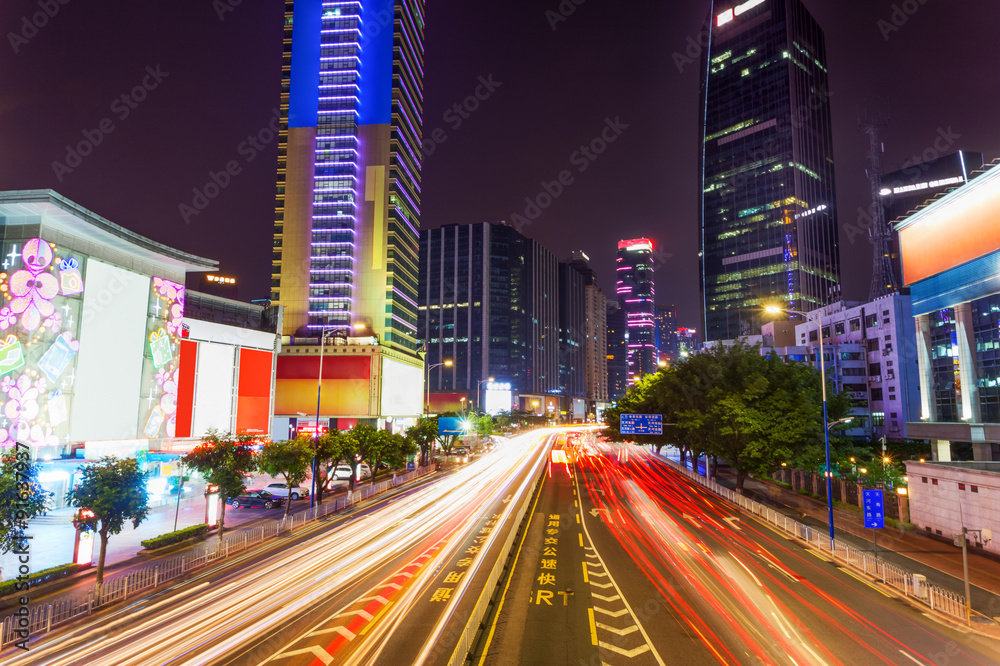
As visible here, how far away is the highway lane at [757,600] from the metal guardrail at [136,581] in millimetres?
18483

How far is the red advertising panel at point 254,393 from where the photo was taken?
66812 mm

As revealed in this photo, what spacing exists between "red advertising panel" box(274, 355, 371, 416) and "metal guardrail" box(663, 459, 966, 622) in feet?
251

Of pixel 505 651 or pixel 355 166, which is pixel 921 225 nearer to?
pixel 505 651

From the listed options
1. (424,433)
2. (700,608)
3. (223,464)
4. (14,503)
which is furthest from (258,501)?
(700,608)

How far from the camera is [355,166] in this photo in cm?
11700

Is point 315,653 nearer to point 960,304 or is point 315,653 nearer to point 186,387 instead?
point 960,304

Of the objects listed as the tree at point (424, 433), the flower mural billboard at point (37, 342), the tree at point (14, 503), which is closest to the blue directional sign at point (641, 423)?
the tree at point (424, 433)

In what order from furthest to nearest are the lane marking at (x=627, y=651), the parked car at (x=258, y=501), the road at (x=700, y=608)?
the parked car at (x=258, y=501), the road at (x=700, y=608), the lane marking at (x=627, y=651)

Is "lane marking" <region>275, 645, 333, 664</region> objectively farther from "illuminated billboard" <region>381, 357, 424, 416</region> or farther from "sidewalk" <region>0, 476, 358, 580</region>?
"illuminated billboard" <region>381, 357, 424, 416</region>

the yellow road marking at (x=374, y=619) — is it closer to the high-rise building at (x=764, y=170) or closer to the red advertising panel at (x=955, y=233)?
the red advertising panel at (x=955, y=233)

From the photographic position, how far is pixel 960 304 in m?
43.7

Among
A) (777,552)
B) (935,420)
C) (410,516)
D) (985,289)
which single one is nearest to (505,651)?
(777,552)

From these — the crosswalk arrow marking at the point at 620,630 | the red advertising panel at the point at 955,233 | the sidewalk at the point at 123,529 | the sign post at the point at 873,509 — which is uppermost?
the red advertising panel at the point at 955,233

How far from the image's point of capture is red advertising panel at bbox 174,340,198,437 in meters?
58.1
